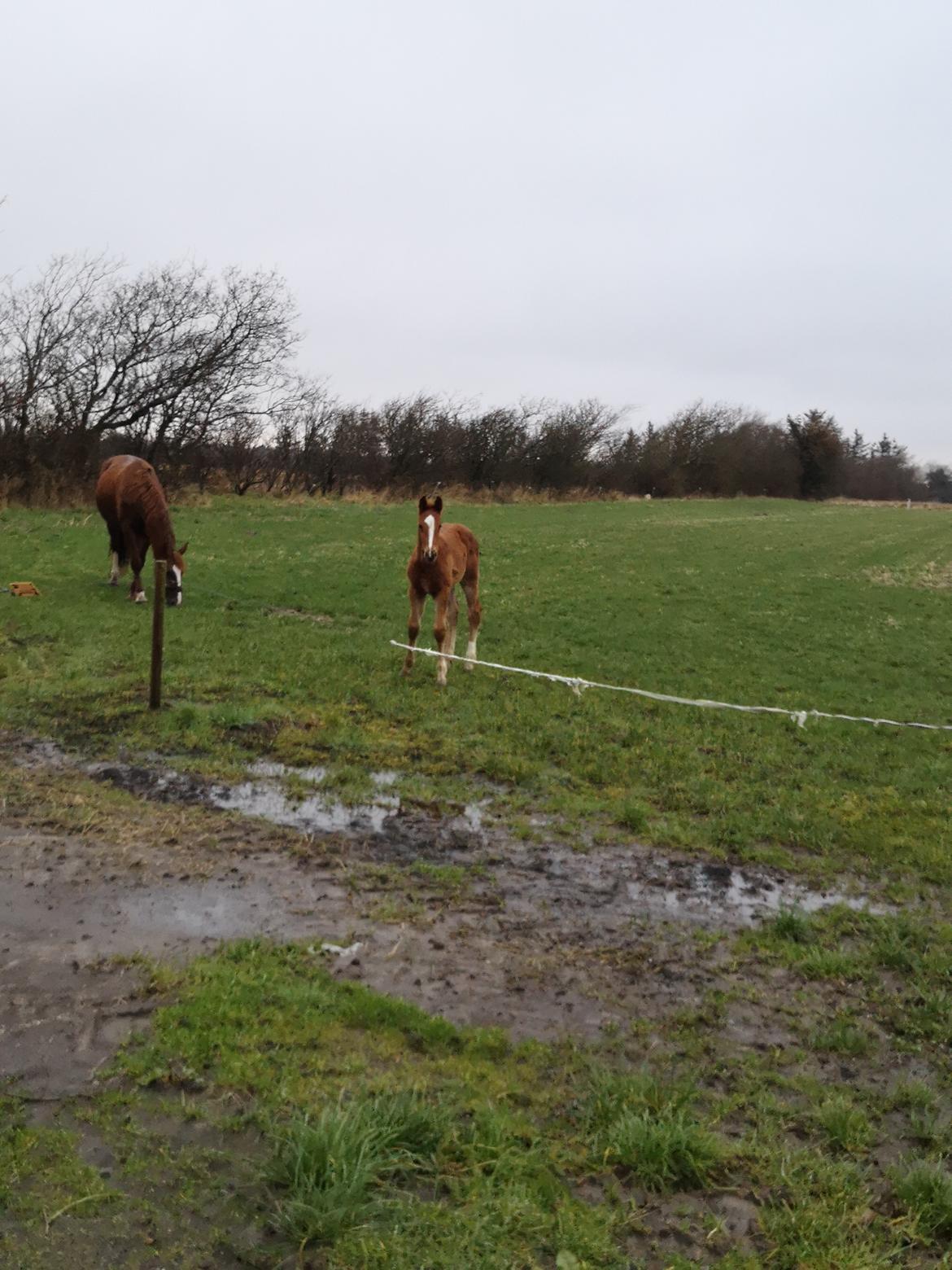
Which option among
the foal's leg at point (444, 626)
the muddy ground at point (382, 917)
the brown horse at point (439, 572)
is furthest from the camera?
the foal's leg at point (444, 626)

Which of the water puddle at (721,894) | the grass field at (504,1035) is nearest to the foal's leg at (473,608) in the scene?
the grass field at (504,1035)

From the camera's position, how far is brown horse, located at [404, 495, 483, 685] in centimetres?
966

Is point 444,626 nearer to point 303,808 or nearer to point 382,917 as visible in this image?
point 303,808

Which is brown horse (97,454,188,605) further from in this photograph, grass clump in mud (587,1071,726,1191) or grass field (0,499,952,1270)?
grass clump in mud (587,1071,726,1191)

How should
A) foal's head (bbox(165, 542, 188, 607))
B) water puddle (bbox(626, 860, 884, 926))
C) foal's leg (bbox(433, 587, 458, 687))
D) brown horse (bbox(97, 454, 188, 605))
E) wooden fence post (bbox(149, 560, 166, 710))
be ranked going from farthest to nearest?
1. foal's head (bbox(165, 542, 188, 607))
2. brown horse (bbox(97, 454, 188, 605))
3. foal's leg (bbox(433, 587, 458, 687))
4. wooden fence post (bbox(149, 560, 166, 710))
5. water puddle (bbox(626, 860, 884, 926))

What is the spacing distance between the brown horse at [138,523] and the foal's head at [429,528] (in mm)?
4453

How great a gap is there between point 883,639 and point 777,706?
5711 millimetres

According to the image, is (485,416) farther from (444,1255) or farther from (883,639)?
(444,1255)

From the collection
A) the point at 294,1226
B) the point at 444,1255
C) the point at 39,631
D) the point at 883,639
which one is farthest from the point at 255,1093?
the point at 883,639

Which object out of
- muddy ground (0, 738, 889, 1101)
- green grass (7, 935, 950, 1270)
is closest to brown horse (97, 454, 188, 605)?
muddy ground (0, 738, 889, 1101)

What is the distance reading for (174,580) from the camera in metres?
13.2

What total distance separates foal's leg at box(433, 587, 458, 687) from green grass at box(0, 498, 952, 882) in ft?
0.84

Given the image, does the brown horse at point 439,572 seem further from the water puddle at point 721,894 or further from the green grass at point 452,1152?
the green grass at point 452,1152

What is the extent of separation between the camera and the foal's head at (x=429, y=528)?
31.3ft
